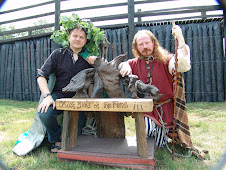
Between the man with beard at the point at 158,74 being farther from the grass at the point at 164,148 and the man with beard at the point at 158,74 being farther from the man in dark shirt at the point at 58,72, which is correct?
the man in dark shirt at the point at 58,72

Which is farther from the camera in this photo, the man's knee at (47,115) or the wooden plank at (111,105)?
the man's knee at (47,115)

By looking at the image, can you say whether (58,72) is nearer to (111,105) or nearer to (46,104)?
(46,104)

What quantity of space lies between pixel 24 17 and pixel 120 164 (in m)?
6.98

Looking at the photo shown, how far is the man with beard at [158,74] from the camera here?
2.38m

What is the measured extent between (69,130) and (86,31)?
1.38 meters

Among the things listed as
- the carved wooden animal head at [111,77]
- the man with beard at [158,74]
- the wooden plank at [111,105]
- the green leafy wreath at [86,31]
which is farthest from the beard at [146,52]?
the wooden plank at [111,105]

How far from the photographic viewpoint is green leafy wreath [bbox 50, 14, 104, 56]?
8.32ft

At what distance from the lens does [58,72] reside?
8.87ft

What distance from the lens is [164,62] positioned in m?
2.55

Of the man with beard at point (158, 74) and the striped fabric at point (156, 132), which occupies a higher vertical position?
the man with beard at point (158, 74)

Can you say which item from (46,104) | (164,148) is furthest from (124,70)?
(164,148)

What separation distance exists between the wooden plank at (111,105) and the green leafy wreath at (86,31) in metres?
0.96

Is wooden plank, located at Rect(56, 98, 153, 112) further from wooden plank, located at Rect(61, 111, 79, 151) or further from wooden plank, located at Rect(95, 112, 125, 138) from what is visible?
wooden plank, located at Rect(95, 112, 125, 138)

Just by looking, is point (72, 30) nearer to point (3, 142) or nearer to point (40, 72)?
point (40, 72)
